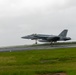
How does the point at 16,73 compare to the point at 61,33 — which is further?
the point at 61,33

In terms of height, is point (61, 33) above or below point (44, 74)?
above

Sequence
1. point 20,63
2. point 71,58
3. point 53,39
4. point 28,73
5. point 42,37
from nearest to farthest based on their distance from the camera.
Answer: point 28,73, point 20,63, point 71,58, point 53,39, point 42,37

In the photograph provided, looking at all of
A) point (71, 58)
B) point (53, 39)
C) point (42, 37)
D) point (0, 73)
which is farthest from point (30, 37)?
point (0, 73)

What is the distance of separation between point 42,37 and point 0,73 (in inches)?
3053

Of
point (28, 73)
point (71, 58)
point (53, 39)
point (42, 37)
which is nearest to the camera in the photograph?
point (28, 73)

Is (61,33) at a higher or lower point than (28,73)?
higher

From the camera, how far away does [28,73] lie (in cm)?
2958

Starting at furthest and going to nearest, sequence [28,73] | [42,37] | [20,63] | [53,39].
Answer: [42,37] → [53,39] → [20,63] → [28,73]

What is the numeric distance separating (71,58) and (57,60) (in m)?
2.27

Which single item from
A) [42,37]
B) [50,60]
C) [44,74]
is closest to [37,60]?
[50,60]

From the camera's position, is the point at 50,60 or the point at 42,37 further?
the point at 42,37

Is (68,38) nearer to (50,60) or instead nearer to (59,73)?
(50,60)

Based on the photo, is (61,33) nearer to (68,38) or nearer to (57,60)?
(68,38)

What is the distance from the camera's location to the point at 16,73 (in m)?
29.8
